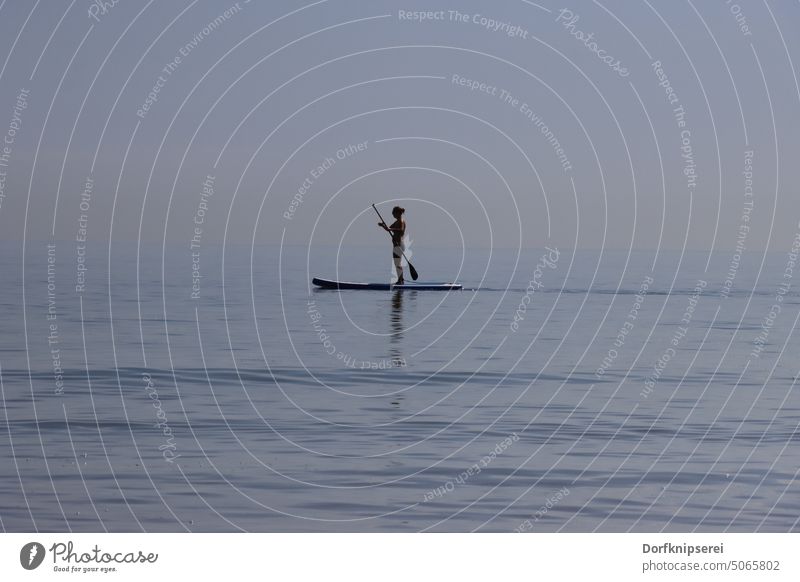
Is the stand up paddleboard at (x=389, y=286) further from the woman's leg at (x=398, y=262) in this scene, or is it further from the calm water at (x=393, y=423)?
the calm water at (x=393, y=423)

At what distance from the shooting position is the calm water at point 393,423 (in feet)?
43.9

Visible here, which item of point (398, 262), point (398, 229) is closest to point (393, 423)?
point (398, 229)

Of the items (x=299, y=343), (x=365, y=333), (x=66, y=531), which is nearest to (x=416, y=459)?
(x=66, y=531)

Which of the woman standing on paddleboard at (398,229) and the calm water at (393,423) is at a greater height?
the woman standing on paddleboard at (398,229)

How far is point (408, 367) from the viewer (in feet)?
83.8

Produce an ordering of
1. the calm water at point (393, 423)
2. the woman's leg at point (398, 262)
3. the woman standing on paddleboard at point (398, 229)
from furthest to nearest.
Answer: the woman's leg at point (398, 262) → the woman standing on paddleboard at point (398, 229) → the calm water at point (393, 423)

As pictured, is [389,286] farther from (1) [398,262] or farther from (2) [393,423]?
(2) [393,423]

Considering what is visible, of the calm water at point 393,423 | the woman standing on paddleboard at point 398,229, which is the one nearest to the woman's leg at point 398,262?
the woman standing on paddleboard at point 398,229

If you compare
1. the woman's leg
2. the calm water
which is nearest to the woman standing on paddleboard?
the woman's leg

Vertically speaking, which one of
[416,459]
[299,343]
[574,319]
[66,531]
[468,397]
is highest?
[574,319]

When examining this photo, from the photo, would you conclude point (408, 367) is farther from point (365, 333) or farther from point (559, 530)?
point (559, 530)

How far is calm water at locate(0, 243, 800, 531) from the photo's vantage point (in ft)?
43.9

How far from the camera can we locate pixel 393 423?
1861 centimetres
